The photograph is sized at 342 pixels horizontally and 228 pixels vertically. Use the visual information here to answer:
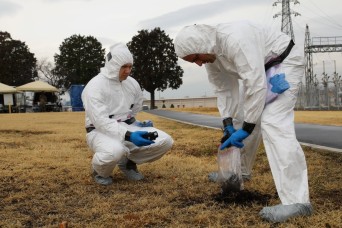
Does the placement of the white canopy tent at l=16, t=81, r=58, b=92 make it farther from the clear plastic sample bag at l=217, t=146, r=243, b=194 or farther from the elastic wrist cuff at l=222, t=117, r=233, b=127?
the clear plastic sample bag at l=217, t=146, r=243, b=194

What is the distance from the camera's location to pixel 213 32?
3.52m

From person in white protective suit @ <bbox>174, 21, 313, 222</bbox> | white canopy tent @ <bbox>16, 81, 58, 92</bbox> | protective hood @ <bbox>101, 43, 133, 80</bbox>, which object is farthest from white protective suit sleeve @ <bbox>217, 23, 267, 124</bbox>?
white canopy tent @ <bbox>16, 81, 58, 92</bbox>

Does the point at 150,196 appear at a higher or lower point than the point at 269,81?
lower

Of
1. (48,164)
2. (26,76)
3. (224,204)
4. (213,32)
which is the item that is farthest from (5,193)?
(26,76)

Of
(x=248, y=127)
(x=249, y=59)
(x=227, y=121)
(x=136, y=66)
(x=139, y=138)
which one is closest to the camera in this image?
(x=249, y=59)

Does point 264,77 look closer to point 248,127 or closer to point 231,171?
point 248,127

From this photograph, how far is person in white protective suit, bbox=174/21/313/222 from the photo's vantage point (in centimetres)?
327

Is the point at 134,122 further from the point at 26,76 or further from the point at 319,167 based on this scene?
the point at 26,76

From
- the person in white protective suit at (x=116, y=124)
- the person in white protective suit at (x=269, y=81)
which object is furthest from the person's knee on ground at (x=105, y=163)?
the person in white protective suit at (x=269, y=81)

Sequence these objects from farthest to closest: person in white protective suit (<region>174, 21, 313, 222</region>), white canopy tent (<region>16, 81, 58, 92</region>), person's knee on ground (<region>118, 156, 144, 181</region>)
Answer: white canopy tent (<region>16, 81, 58, 92</region>), person's knee on ground (<region>118, 156, 144, 181</region>), person in white protective suit (<region>174, 21, 313, 222</region>)

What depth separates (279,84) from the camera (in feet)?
11.3

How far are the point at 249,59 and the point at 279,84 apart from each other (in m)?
0.36

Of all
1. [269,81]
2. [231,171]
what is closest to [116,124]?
[231,171]

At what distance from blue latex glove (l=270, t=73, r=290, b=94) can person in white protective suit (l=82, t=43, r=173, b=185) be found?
5.25 ft
